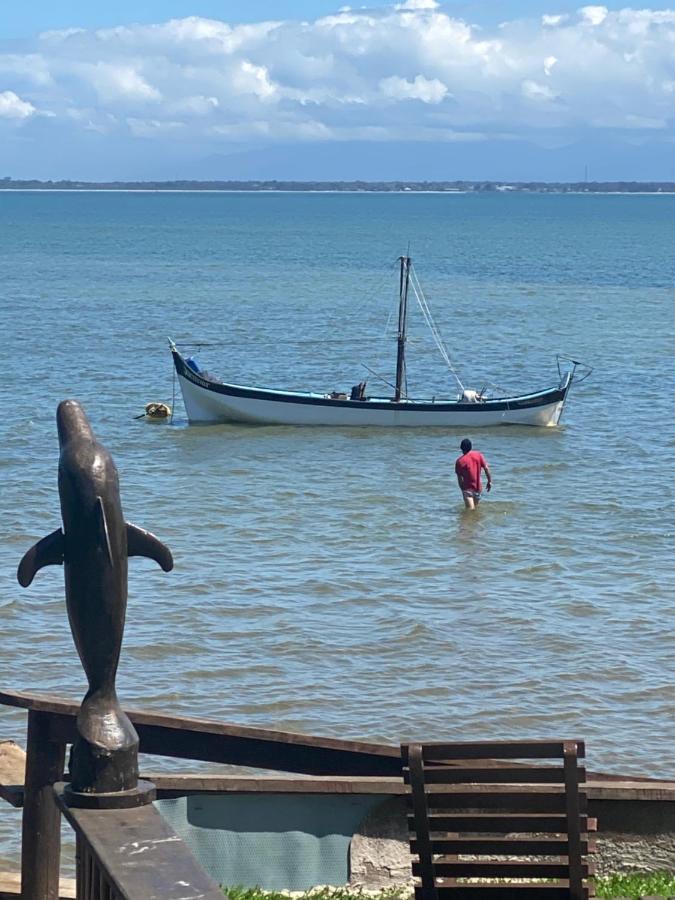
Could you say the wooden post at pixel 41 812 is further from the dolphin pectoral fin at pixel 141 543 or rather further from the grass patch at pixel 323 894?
the dolphin pectoral fin at pixel 141 543

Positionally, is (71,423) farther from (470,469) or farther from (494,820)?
(470,469)

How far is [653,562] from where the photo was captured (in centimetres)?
2084

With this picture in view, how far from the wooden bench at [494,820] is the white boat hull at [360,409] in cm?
2603

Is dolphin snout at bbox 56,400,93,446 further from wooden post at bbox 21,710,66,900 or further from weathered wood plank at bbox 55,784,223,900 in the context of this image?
wooden post at bbox 21,710,66,900

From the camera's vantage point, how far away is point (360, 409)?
107 feet

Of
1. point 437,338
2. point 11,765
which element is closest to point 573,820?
point 11,765

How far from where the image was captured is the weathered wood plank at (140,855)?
140 inches

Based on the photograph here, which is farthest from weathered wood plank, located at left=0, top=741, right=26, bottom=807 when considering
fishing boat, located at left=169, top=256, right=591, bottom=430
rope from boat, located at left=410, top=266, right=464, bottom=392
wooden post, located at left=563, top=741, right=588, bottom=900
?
rope from boat, located at left=410, top=266, right=464, bottom=392

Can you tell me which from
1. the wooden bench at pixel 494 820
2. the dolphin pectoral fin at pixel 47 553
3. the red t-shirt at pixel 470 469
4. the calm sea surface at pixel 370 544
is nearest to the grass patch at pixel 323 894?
the wooden bench at pixel 494 820

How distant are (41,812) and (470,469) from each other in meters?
17.9

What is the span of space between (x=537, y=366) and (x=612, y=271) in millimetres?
56679

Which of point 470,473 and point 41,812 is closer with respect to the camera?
point 41,812

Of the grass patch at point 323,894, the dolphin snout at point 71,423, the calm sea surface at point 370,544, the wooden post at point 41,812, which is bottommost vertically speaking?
the calm sea surface at point 370,544

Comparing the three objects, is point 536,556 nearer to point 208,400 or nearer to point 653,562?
point 653,562
